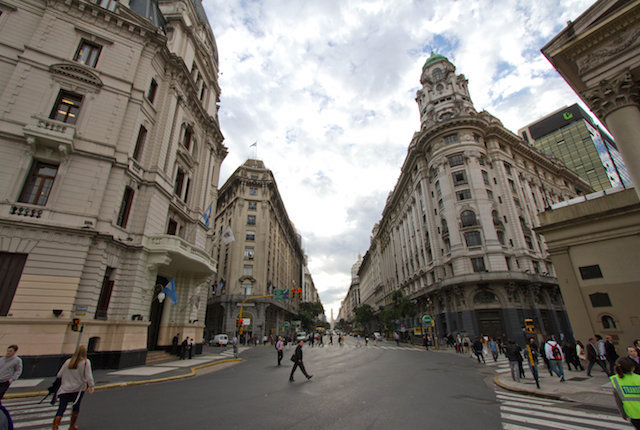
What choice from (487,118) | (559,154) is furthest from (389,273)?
(559,154)

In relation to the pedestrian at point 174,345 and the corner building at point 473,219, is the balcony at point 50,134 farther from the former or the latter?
the corner building at point 473,219

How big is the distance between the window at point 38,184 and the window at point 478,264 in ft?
140

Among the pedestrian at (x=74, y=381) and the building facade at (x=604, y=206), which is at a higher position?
the building facade at (x=604, y=206)

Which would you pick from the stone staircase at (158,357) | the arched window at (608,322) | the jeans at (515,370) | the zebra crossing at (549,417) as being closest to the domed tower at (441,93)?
the arched window at (608,322)

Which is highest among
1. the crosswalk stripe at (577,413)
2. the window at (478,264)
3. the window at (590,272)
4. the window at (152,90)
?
the window at (152,90)

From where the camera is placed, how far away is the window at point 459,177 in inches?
1692

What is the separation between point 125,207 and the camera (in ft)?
62.2

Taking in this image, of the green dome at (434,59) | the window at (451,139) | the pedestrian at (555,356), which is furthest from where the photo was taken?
the green dome at (434,59)

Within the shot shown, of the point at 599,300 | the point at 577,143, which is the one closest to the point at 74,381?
the point at 599,300

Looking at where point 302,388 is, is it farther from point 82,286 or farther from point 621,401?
point 82,286

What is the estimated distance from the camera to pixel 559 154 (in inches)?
3231

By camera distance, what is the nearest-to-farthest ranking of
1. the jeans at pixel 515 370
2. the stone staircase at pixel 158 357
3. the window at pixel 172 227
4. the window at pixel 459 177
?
1. the jeans at pixel 515 370
2. the stone staircase at pixel 158 357
3. the window at pixel 172 227
4. the window at pixel 459 177

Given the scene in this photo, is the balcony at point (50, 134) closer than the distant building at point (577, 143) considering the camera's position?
Yes

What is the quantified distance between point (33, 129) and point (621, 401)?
23941mm
